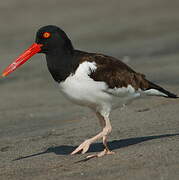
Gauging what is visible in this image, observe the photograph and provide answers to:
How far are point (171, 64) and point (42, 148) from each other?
585cm

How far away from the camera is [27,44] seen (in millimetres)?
16531

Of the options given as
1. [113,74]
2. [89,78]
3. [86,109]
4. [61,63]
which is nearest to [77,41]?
[86,109]

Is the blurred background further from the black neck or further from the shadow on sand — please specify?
the black neck

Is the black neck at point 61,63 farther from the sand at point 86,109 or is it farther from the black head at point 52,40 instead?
the sand at point 86,109

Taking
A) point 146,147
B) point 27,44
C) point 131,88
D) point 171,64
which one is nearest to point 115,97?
point 131,88

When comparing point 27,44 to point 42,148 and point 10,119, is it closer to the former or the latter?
point 10,119

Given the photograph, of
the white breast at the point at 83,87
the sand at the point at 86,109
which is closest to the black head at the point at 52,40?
the white breast at the point at 83,87

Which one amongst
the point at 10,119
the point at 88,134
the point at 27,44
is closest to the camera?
the point at 88,134

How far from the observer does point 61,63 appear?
7.29 m

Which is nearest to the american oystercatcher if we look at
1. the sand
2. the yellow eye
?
the yellow eye

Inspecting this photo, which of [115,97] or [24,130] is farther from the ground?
[115,97]

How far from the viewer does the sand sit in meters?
6.62

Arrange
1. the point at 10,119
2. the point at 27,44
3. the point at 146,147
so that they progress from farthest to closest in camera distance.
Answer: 1. the point at 27,44
2. the point at 10,119
3. the point at 146,147

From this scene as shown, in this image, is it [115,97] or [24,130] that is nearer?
[115,97]
